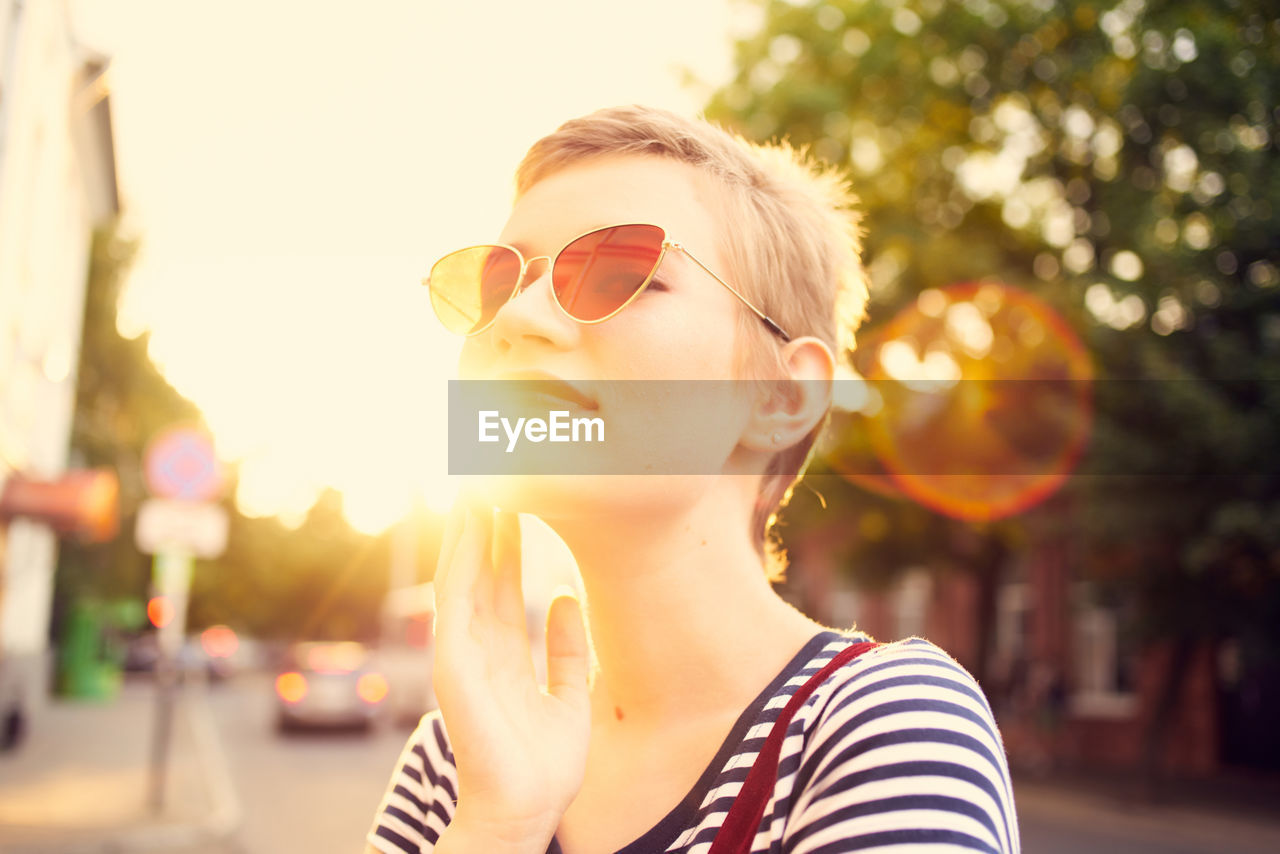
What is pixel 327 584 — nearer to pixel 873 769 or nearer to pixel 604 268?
pixel 604 268

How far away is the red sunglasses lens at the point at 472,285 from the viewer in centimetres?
159

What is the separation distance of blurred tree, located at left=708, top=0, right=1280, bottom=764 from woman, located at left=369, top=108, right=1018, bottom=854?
35.2 feet

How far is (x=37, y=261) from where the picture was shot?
12.8 metres

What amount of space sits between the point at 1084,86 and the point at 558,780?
1682 cm

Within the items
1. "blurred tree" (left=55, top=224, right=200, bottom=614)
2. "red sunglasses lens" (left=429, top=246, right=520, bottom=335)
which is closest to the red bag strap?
"red sunglasses lens" (left=429, top=246, right=520, bottom=335)

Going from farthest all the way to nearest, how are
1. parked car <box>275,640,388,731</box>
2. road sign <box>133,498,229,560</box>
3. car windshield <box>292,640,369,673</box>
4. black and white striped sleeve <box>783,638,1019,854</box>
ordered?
car windshield <box>292,640,369,673</box>
parked car <box>275,640,388,731</box>
road sign <box>133,498,229,560</box>
black and white striped sleeve <box>783,638,1019,854</box>

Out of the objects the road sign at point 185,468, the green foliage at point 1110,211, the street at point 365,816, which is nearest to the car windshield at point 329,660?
the street at point 365,816

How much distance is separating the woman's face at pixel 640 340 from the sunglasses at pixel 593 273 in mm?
16

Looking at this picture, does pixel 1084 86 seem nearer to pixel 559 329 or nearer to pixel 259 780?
pixel 259 780

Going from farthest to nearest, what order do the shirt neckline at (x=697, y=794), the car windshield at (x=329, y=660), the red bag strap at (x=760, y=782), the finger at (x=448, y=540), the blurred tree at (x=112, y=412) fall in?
the blurred tree at (x=112, y=412)
the car windshield at (x=329, y=660)
the finger at (x=448, y=540)
the shirt neckline at (x=697, y=794)
the red bag strap at (x=760, y=782)

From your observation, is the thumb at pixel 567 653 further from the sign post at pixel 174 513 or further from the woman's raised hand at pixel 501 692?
the sign post at pixel 174 513

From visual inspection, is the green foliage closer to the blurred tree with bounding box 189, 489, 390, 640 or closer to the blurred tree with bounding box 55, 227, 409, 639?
the blurred tree with bounding box 55, 227, 409, 639

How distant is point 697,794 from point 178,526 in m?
10.3

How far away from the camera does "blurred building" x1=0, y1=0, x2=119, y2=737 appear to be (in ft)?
29.1
